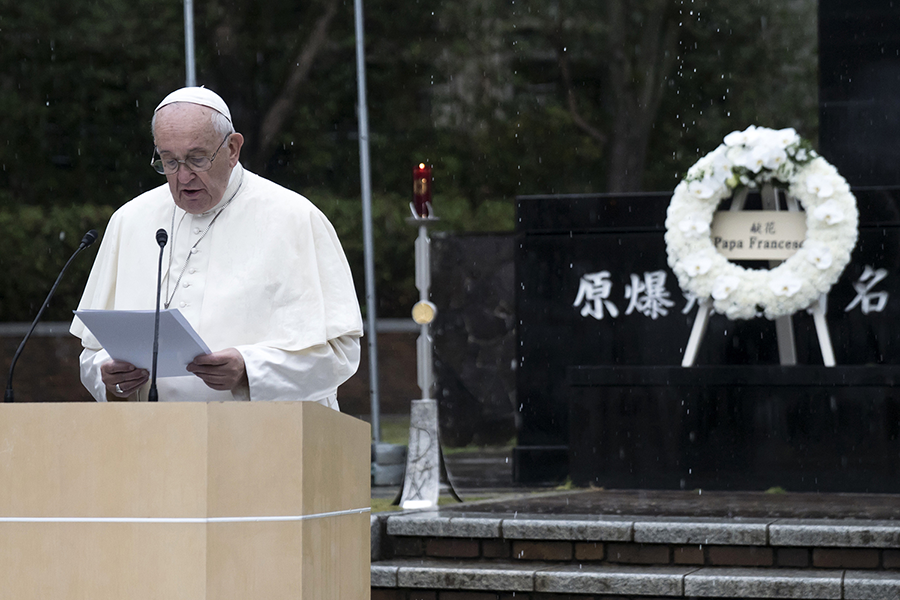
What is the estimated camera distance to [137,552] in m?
2.59

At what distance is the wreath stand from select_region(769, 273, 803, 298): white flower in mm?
274

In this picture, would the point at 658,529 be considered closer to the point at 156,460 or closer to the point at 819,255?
the point at 819,255

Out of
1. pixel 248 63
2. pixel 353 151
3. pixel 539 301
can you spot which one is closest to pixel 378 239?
pixel 353 151

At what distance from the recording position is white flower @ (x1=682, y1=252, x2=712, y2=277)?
8.16 metres

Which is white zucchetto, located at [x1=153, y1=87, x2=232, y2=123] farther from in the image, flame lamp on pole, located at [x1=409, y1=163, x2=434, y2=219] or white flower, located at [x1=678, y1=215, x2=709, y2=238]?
white flower, located at [x1=678, y1=215, x2=709, y2=238]

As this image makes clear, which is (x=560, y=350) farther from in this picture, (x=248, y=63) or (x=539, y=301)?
(x=248, y=63)

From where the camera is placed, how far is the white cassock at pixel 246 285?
10.6ft

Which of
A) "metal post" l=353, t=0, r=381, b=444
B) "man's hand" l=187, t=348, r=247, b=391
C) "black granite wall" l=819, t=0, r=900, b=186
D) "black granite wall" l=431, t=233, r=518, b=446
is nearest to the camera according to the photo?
"man's hand" l=187, t=348, r=247, b=391

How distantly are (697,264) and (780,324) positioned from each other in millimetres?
712

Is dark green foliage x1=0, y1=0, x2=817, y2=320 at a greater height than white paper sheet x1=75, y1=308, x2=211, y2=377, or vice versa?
dark green foliage x1=0, y1=0, x2=817, y2=320

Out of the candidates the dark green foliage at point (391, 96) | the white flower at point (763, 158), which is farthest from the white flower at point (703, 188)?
the dark green foliage at point (391, 96)

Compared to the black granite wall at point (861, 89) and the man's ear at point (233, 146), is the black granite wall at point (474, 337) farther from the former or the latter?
the man's ear at point (233, 146)

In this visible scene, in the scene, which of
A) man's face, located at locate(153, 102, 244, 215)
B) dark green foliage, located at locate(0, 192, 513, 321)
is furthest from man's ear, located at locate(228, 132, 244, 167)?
dark green foliage, located at locate(0, 192, 513, 321)

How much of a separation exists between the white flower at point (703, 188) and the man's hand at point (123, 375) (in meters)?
5.64
